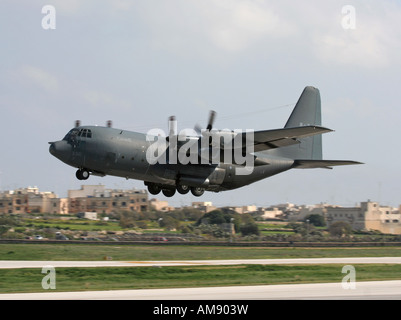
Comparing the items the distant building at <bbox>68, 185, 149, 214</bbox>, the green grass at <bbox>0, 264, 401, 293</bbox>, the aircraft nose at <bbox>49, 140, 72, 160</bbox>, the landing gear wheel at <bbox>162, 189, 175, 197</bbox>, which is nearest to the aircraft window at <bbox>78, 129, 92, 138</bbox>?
the aircraft nose at <bbox>49, 140, 72, 160</bbox>

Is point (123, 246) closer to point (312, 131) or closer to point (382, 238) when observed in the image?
point (312, 131)

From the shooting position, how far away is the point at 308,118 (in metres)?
35.4

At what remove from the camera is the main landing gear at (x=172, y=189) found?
30.1m

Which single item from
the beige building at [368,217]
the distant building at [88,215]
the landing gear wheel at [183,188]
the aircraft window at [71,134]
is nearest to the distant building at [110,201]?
the distant building at [88,215]

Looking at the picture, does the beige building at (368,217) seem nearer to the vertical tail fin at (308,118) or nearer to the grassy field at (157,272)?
the grassy field at (157,272)

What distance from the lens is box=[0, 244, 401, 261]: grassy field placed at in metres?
41.1

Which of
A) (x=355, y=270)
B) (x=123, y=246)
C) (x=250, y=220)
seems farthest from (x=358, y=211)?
(x=355, y=270)

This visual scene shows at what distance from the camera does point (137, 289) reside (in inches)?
1000

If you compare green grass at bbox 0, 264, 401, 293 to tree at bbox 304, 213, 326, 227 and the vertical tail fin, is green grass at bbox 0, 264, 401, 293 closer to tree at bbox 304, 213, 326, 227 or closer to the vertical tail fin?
the vertical tail fin

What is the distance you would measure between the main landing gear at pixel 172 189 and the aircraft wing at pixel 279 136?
3.79 meters

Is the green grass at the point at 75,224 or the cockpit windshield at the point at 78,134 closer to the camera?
the cockpit windshield at the point at 78,134

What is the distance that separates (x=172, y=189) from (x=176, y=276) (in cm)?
463

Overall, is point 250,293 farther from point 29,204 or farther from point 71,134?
point 29,204
